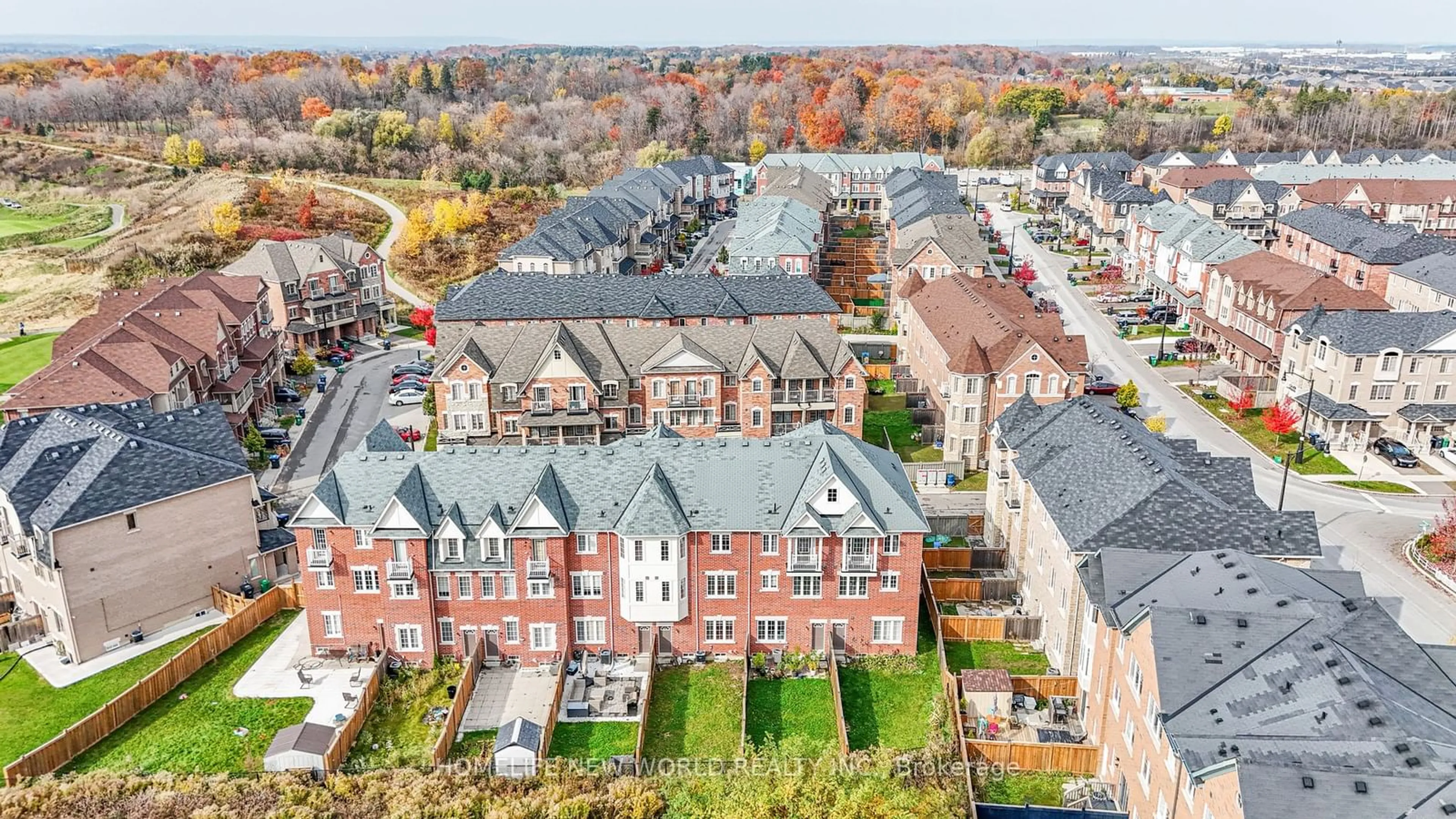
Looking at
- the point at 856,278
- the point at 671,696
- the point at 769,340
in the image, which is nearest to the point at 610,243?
the point at 856,278

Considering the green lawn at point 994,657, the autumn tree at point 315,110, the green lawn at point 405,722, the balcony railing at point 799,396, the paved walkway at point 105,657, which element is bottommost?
the paved walkway at point 105,657

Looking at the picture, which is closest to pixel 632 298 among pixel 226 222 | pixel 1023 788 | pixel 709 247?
pixel 1023 788

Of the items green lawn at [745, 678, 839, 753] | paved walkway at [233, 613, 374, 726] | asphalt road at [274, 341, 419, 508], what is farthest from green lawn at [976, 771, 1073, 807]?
asphalt road at [274, 341, 419, 508]

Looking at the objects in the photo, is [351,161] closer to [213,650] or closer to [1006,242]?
[1006,242]

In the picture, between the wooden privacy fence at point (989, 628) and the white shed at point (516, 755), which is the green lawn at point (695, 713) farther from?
the wooden privacy fence at point (989, 628)

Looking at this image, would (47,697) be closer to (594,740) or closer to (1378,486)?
(594,740)

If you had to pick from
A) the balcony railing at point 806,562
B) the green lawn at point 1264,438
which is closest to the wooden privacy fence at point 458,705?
the balcony railing at point 806,562

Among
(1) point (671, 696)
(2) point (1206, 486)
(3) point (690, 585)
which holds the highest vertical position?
(2) point (1206, 486)
